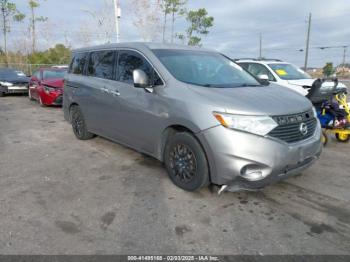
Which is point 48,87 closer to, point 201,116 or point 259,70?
point 259,70

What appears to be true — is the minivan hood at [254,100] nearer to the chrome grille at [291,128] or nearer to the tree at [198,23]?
the chrome grille at [291,128]

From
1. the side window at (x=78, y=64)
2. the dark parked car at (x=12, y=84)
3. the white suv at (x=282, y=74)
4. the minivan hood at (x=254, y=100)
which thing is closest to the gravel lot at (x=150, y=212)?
the minivan hood at (x=254, y=100)

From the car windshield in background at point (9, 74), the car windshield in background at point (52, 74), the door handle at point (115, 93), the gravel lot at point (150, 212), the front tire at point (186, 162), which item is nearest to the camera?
the gravel lot at point (150, 212)

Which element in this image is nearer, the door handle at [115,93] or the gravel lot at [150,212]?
the gravel lot at [150,212]

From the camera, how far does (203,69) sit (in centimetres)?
435

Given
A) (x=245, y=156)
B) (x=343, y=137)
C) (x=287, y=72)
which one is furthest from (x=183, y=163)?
(x=287, y=72)

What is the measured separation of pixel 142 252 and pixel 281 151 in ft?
5.68

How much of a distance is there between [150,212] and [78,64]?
3923mm

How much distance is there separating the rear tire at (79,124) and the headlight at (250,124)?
3.64 metres

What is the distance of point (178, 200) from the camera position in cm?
368

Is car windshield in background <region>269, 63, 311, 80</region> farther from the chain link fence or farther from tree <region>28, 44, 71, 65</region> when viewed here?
tree <region>28, 44, 71, 65</region>

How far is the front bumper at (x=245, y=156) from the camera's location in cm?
319

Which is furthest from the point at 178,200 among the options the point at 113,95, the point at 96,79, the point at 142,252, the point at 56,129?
the point at 56,129

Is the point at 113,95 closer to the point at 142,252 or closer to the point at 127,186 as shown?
the point at 127,186
